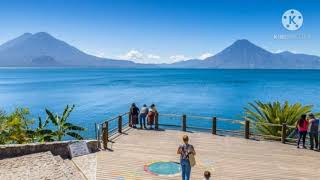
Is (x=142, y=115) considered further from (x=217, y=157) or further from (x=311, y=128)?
(x=311, y=128)

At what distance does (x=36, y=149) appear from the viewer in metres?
13.1

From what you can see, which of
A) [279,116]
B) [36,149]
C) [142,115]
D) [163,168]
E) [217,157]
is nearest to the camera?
[163,168]

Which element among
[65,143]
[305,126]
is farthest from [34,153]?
[305,126]

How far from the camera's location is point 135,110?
18500 mm

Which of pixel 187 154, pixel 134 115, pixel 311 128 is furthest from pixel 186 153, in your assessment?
pixel 134 115

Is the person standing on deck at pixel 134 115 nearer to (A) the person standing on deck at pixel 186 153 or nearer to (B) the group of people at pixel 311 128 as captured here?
(B) the group of people at pixel 311 128

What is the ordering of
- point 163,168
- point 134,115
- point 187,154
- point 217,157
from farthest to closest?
point 134,115 → point 217,157 → point 163,168 → point 187,154

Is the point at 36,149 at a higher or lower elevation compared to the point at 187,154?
lower

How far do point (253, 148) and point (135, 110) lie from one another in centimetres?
727

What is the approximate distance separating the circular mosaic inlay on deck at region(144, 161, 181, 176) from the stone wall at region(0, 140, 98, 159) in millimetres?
3375

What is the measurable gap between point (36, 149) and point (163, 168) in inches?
219

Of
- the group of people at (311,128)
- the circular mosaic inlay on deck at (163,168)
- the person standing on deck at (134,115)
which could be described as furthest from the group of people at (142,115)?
the group of people at (311,128)

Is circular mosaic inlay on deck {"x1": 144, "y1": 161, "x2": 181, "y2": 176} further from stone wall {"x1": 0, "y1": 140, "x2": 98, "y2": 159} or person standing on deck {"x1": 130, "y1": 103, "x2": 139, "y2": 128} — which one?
person standing on deck {"x1": 130, "y1": 103, "x2": 139, "y2": 128}

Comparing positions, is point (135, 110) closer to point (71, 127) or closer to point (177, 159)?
point (71, 127)
